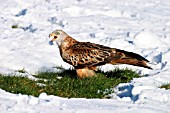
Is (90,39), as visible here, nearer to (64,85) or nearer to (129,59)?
(129,59)

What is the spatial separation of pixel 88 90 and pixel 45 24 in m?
8.30

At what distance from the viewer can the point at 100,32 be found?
16.8 m

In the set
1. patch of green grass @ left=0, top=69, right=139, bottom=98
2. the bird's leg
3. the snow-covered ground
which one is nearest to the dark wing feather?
the bird's leg

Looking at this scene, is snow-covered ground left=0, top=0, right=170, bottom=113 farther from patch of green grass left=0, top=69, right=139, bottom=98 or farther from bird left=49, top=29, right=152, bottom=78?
bird left=49, top=29, right=152, bottom=78

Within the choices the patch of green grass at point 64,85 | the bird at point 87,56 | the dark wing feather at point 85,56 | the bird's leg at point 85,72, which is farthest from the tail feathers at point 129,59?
the bird's leg at point 85,72

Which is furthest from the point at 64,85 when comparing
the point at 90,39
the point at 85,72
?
the point at 90,39

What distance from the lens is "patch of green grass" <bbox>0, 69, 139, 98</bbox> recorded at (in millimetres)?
9422

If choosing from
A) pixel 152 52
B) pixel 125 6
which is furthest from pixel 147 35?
pixel 125 6

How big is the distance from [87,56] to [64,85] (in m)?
1.58

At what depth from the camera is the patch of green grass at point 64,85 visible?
9422 mm

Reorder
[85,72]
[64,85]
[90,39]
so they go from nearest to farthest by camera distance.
Result: 1. [64,85]
2. [85,72]
3. [90,39]

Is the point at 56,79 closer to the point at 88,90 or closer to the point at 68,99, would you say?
the point at 88,90

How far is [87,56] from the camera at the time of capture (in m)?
11.6

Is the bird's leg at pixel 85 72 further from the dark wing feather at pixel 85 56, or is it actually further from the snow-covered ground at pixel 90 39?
the snow-covered ground at pixel 90 39
